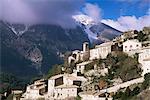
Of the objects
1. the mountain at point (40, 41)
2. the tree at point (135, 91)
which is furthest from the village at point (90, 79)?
the mountain at point (40, 41)

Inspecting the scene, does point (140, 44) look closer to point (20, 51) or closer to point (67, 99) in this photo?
point (67, 99)

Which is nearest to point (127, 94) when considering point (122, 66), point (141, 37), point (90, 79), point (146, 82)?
point (146, 82)

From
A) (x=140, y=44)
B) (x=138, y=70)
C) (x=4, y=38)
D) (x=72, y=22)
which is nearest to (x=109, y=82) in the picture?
(x=138, y=70)

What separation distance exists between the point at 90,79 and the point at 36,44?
119687 millimetres

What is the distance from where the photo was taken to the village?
46.9 meters

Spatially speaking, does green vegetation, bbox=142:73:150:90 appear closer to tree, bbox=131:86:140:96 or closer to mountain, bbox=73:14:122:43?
tree, bbox=131:86:140:96

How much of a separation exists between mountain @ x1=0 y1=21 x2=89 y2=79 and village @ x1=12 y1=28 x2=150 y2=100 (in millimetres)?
86225

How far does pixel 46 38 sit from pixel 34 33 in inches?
279

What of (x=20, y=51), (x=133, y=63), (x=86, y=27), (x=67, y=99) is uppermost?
(x=86, y=27)

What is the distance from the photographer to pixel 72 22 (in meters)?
176

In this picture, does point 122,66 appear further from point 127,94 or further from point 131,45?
point 127,94

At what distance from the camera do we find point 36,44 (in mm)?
169750

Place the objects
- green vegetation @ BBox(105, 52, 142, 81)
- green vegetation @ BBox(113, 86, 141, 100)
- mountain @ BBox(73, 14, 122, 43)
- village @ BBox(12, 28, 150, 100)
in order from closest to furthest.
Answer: green vegetation @ BBox(113, 86, 141, 100)
village @ BBox(12, 28, 150, 100)
green vegetation @ BBox(105, 52, 142, 81)
mountain @ BBox(73, 14, 122, 43)

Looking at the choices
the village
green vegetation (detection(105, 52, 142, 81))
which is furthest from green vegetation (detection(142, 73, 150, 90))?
green vegetation (detection(105, 52, 142, 81))
